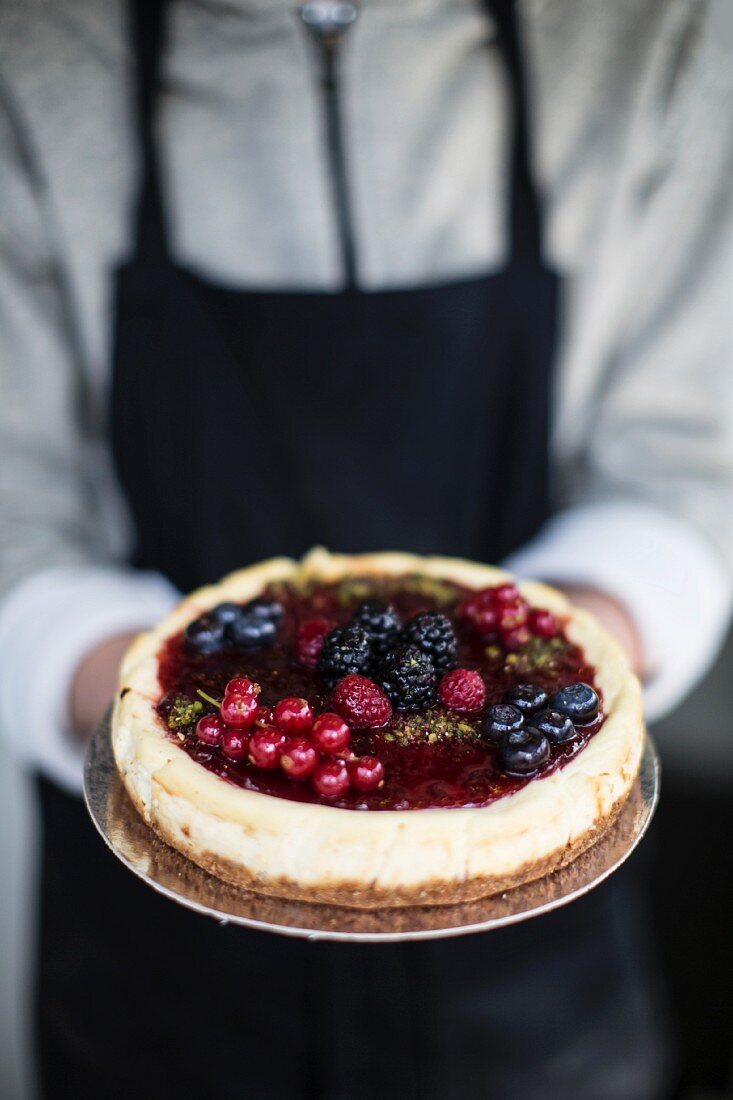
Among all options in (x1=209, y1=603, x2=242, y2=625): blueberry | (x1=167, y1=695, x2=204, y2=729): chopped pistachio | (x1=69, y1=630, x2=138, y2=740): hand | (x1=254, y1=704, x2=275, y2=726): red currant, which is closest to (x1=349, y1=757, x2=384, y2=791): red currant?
(x1=254, y1=704, x2=275, y2=726): red currant

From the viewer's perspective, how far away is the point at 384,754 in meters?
0.92

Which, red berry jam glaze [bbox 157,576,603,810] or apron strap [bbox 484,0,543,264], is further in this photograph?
apron strap [bbox 484,0,543,264]

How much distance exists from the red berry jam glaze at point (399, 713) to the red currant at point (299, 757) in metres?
0.02

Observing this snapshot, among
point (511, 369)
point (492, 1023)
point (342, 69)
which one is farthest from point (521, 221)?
point (492, 1023)

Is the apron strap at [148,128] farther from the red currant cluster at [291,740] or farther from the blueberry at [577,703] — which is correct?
the blueberry at [577,703]

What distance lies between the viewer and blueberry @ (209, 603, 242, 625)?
1117 millimetres

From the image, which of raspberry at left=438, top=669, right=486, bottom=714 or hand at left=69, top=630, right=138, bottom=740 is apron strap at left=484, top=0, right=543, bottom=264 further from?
hand at left=69, top=630, right=138, bottom=740

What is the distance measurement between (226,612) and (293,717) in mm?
260

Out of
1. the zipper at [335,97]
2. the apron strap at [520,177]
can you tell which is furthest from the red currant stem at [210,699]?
the apron strap at [520,177]

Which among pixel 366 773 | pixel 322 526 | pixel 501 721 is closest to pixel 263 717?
pixel 366 773

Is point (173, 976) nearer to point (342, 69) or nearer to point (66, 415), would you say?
point (66, 415)

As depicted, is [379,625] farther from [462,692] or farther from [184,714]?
[184,714]

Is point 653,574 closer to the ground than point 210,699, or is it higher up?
closer to the ground

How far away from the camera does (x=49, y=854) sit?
1.67 meters
